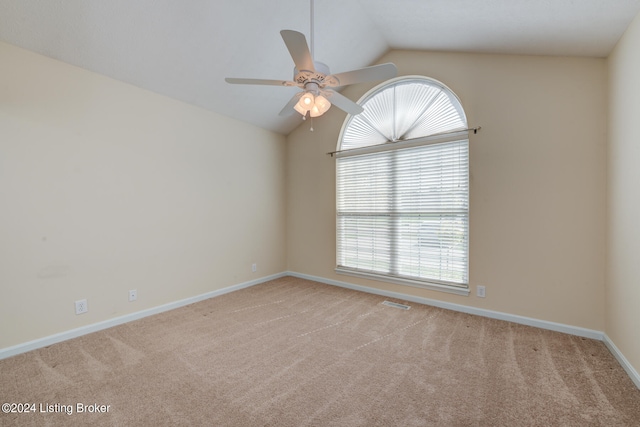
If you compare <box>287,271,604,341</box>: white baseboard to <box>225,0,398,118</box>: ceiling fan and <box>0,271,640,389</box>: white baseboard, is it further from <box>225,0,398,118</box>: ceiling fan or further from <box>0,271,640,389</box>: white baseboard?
<box>225,0,398,118</box>: ceiling fan

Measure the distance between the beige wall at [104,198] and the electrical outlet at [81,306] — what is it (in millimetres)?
45

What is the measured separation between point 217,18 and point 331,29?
116cm

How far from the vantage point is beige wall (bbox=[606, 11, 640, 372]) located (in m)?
2.00

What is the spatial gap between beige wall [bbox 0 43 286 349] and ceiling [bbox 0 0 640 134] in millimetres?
299

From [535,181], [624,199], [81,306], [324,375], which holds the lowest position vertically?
[324,375]

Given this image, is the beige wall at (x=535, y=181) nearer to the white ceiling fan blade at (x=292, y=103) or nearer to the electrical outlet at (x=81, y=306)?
the white ceiling fan blade at (x=292, y=103)

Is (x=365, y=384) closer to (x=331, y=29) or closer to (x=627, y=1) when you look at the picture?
(x=627, y=1)

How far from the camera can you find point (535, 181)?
2811 mm

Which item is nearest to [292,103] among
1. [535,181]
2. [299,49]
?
[299,49]

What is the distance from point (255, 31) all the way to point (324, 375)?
10.5ft

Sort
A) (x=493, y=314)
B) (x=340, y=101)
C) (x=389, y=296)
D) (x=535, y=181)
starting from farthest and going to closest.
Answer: (x=389, y=296)
(x=493, y=314)
(x=535, y=181)
(x=340, y=101)

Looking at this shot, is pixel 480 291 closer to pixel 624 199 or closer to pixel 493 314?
pixel 493 314

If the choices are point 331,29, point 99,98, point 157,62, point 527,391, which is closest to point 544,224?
point 527,391

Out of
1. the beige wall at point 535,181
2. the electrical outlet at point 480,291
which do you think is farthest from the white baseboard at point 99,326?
the electrical outlet at point 480,291
